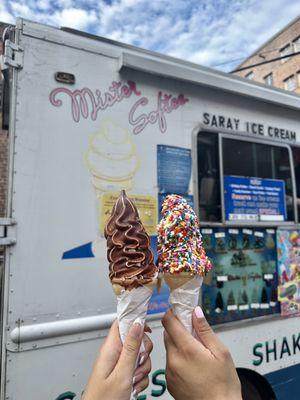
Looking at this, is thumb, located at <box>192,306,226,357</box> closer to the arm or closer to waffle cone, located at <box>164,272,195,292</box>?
the arm

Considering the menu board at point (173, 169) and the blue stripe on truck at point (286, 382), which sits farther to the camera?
the blue stripe on truck at point (286, 382)

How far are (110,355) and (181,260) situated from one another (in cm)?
44

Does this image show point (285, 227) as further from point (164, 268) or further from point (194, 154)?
point (164, 268)

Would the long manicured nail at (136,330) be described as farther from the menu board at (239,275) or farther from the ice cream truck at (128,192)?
the menu board at (239,275)

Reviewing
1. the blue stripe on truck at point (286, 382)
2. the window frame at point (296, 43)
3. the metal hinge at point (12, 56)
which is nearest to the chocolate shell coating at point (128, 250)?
the metal hinge at point (12, 56)

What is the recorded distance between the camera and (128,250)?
51.0 inches

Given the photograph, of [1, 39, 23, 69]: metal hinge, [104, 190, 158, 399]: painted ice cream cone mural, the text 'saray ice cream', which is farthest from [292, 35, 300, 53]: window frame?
[104, 190, 158, 399]: painted ice cream cone mural

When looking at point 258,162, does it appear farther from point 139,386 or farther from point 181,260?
point 139,386

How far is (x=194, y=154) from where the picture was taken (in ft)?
8.16

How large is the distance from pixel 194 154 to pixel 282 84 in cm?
2520

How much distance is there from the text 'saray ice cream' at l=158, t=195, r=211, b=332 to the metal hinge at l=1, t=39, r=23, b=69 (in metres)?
1.28

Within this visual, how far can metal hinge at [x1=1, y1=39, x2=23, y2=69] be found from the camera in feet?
6.11

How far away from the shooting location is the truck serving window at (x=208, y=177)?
99.9 inches

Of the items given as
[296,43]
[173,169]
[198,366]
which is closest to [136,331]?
[198,366]
